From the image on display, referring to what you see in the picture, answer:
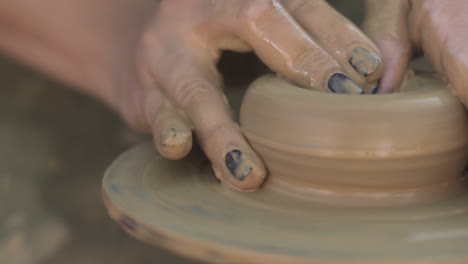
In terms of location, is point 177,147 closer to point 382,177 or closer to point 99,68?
point 382,177

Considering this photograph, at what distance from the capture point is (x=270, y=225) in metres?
Answer: 0.83

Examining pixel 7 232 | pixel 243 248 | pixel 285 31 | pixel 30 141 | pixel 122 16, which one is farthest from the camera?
pixel 30 141

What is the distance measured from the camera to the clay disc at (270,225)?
74 centimetres

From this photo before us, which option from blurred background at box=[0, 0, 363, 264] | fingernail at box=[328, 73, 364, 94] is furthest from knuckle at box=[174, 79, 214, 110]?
blurred background at box=[0, 0, 363, 264]

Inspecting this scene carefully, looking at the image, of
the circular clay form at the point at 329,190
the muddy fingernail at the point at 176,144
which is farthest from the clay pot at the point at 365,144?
the muddy fingernail at the point at 176,144

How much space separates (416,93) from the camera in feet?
2.94

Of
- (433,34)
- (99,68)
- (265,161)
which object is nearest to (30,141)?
(99,68)

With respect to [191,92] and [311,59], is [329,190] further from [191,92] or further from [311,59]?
[191,92]

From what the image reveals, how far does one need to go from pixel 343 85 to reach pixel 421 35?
9.4 inches

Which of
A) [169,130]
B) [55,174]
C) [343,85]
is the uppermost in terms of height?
[343,85]

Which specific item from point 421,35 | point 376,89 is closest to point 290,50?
point 376,89

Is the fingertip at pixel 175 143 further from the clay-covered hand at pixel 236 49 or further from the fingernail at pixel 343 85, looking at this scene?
the fingernail at pixel 343 85

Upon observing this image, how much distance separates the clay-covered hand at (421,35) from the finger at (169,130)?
1.05 ft

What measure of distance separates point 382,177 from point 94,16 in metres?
1.05
